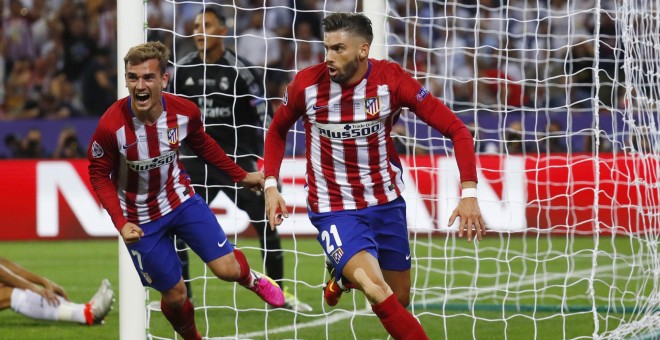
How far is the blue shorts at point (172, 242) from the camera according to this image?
20.0 feet

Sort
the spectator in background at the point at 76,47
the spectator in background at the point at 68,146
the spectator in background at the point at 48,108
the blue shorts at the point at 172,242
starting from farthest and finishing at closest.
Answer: the spectator in background at the point at 76,47
the spectator in background at the point at 48,108
the spectator in background at the point at 68,146
the blue shorts at the point at 172,242

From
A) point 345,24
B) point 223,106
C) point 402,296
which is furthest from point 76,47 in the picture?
point 345,24

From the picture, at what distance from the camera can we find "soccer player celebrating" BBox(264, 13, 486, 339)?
18.1 ft

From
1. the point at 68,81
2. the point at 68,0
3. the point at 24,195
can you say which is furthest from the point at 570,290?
the point at 68,0

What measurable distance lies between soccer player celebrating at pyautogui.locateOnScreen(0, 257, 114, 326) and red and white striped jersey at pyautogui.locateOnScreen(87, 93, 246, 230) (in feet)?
5.21

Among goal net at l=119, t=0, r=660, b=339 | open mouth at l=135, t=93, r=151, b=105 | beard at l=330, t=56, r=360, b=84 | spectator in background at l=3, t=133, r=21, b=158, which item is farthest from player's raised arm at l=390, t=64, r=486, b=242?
spectator in background at l=3, t=133, r=21, b=158

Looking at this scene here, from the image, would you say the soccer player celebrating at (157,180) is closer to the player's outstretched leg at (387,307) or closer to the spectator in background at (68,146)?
the player's outstretched leg at (387,307)

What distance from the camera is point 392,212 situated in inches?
232

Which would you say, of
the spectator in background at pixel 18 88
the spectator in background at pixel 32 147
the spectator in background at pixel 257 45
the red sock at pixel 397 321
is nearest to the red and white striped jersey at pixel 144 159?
the red sock at pixel 397 321

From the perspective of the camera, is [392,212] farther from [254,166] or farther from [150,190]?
[254,166]

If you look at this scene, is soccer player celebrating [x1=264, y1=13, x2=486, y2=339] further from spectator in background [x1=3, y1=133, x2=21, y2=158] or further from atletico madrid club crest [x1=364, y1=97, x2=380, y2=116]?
spectator in background [x1=3, y1=133, x2=21, y2=158]

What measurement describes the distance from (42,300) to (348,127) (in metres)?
3.01

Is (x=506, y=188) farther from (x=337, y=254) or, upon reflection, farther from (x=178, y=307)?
(x=337, y=254)

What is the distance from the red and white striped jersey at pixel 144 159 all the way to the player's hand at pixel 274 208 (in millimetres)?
808
